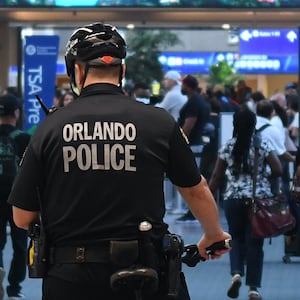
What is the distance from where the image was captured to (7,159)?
32.3 ft

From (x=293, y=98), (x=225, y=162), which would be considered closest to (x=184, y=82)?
(x=293, y=98)

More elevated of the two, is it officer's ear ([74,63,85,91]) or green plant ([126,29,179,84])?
officer's ear ([74,63,85,91])

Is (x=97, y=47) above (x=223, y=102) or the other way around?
above

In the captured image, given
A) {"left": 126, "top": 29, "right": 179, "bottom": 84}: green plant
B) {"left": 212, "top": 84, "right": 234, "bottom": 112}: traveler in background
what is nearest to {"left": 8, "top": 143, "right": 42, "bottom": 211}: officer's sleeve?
{"left": 212, "top": 84, "right": 234, "bottom": 112}: traveler in background

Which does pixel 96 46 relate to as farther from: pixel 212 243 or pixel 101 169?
pixel 212 243

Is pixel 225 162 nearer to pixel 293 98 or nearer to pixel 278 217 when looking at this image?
pixel 278 217

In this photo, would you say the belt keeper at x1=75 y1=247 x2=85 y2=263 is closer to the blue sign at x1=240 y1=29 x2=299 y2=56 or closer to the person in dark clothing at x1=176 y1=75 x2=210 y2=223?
the person in dark clothing at x1=176 y1=75 x2=210 y2=223

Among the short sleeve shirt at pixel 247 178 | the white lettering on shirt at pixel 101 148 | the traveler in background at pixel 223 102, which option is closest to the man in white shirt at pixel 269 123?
the short sleeve shirt at pixel 247 178

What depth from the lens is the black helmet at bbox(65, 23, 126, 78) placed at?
4.77 m

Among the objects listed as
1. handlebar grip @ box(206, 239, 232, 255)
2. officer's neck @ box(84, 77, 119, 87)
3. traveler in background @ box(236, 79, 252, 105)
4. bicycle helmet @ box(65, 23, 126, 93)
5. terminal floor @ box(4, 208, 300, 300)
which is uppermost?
bicycle helmet @ box(65, 23, 126, 93)

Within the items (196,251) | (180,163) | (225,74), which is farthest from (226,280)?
(225,74)

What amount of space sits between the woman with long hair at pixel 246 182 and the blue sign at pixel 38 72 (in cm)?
636

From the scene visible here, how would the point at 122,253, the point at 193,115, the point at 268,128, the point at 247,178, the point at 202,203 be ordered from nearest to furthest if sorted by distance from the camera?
the point at 122,253 → the point at 202,203 → the point at 247,178 → the point at 268,128 → the point at 193,115

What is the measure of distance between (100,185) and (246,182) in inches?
215
